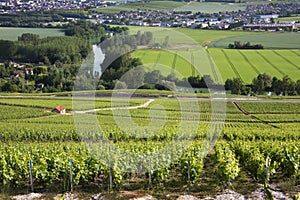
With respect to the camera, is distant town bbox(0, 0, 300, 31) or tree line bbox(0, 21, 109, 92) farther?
distant town bbox(0, 0, 300, 31)

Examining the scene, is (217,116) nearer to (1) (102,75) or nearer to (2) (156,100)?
(2) (156,100)

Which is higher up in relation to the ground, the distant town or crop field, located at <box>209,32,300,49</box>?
the distant town

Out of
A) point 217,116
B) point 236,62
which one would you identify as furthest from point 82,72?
point 217,116

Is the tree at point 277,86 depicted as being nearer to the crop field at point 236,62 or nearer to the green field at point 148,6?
the crop field at point 236,62

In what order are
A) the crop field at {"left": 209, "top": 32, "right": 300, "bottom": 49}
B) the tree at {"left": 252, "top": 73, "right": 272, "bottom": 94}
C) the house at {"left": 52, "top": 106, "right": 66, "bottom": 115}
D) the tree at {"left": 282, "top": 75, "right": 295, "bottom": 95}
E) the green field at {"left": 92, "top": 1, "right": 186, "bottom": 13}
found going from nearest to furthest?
the house at {"left": 52, "top": 106, "right": 66, "bottom": 115}
the tree at {"left": 282, "top": 75, "right": 295, "bottom": 95}
the tree at {"left": 252, "top": 73, "right": 272, "bottom": 94}
the crop field at {"left": 209, "top": 32, "right": 300, "bottom": 49}
the green field at {"left": 92, "top": 1, "right": 186, "bottom": 13}

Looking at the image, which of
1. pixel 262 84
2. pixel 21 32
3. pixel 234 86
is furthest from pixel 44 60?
pixel 262 84

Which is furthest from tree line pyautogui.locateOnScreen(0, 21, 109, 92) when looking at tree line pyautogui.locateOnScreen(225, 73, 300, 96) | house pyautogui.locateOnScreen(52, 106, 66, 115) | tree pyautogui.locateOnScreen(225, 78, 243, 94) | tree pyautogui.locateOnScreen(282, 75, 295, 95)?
tree pyautogui.locateOnScreen(282, 75, 295, 95)

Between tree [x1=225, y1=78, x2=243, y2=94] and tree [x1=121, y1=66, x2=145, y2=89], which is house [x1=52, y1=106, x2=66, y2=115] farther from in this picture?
tree [x1=225, y1=78, x2=243, y2=94]
